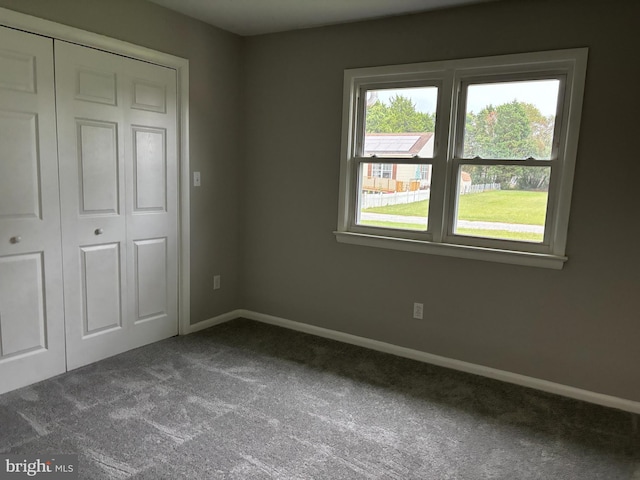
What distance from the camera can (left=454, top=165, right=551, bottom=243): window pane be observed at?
282 centimetres

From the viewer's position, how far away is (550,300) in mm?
2795

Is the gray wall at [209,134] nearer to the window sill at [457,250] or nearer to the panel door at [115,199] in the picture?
the panel door at [115,199]

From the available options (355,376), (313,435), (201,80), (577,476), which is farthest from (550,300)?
(201,80)

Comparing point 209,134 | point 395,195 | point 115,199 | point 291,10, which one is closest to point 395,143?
point 395,195

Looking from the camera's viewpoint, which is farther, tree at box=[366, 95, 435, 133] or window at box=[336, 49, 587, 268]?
tree at box=[366, 95, 435, 133]

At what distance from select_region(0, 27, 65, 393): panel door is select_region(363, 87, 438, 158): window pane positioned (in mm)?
2064

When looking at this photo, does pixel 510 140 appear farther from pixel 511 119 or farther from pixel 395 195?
pixel 395 195

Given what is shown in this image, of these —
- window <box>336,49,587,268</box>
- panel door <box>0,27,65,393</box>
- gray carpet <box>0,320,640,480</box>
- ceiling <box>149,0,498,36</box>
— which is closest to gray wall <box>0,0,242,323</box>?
ceiling <box>149,0,498,36</box>

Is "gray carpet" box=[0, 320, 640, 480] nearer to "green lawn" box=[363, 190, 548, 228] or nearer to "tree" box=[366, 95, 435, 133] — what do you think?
"green lawn" box=[363, 190, 548, 228]

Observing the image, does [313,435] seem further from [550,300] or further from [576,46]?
[576,46]

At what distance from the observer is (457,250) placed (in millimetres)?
3029

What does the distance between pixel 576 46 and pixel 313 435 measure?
101 inches

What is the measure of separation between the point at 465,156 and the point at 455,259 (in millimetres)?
690

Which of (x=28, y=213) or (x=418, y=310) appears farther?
(x=418, y=310)
